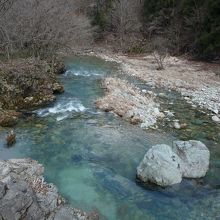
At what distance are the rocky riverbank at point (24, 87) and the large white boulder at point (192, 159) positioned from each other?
6981 mm

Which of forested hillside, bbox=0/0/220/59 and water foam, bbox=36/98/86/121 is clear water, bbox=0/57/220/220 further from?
forested hillside, bbox=0/0/220/59

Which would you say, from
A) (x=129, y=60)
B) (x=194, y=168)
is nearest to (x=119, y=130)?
(x=194, y=168)

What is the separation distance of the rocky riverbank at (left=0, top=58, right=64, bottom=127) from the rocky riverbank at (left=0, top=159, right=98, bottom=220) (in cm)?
562

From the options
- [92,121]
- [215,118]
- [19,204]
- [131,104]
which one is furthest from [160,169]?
[131,104]

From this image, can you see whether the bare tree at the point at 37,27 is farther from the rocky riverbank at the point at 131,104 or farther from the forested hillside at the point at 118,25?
the rocky riverbank at the point at 131,104

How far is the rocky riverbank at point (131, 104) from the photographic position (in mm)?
13605

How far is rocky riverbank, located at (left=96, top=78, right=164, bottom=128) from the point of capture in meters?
13.6

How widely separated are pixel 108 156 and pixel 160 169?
2133mm

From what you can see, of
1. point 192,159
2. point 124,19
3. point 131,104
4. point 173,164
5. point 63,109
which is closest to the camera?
point 173,164

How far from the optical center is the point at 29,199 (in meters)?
7.01

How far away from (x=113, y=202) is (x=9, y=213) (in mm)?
2627

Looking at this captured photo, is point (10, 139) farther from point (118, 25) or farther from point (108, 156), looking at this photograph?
point (118, 25)

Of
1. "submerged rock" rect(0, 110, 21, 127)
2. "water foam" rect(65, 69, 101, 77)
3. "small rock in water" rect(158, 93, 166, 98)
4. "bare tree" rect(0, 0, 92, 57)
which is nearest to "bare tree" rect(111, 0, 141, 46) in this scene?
"water foam" rect(65, 69, 101, 77)

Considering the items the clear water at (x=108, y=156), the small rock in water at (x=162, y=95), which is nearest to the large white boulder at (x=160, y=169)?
the clear water at (x=108, y=156)
